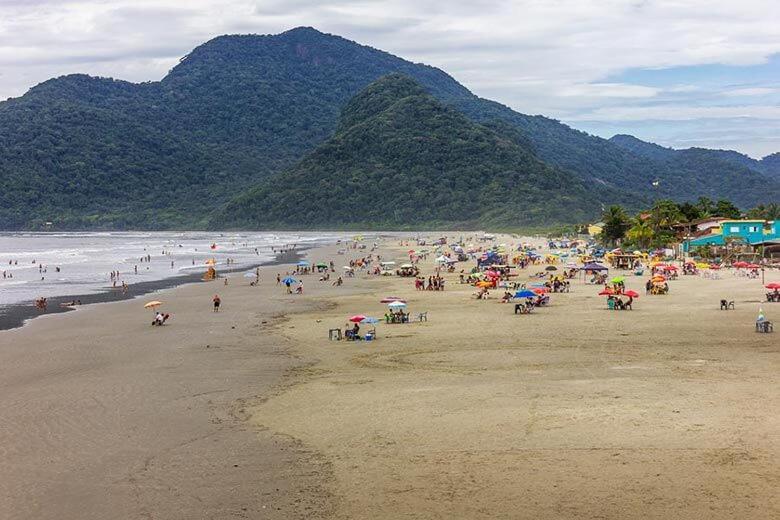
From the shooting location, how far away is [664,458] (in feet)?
41.2

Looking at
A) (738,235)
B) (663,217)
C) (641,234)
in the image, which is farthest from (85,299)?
(663,217)

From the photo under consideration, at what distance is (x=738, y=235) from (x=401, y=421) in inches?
2215

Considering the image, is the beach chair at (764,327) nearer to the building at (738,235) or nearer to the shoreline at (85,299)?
the shoreline at (85,299)

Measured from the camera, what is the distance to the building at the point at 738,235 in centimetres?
6394

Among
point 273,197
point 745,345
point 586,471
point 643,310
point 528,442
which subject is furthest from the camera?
point 273,197

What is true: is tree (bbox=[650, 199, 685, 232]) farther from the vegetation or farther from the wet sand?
the wet sand

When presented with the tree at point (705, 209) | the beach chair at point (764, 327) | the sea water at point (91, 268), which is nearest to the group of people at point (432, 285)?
the sea water at point (91, 268)

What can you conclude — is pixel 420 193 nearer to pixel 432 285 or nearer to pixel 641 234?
pixel 641 234

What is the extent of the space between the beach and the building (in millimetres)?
37658

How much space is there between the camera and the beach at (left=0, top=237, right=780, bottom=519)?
11.4 m

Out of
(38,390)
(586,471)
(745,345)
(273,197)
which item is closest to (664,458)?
(586,471)

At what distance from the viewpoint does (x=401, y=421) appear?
15367 millimetres

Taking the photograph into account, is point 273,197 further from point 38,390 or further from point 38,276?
point 38,390

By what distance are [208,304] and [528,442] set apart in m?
27.0
